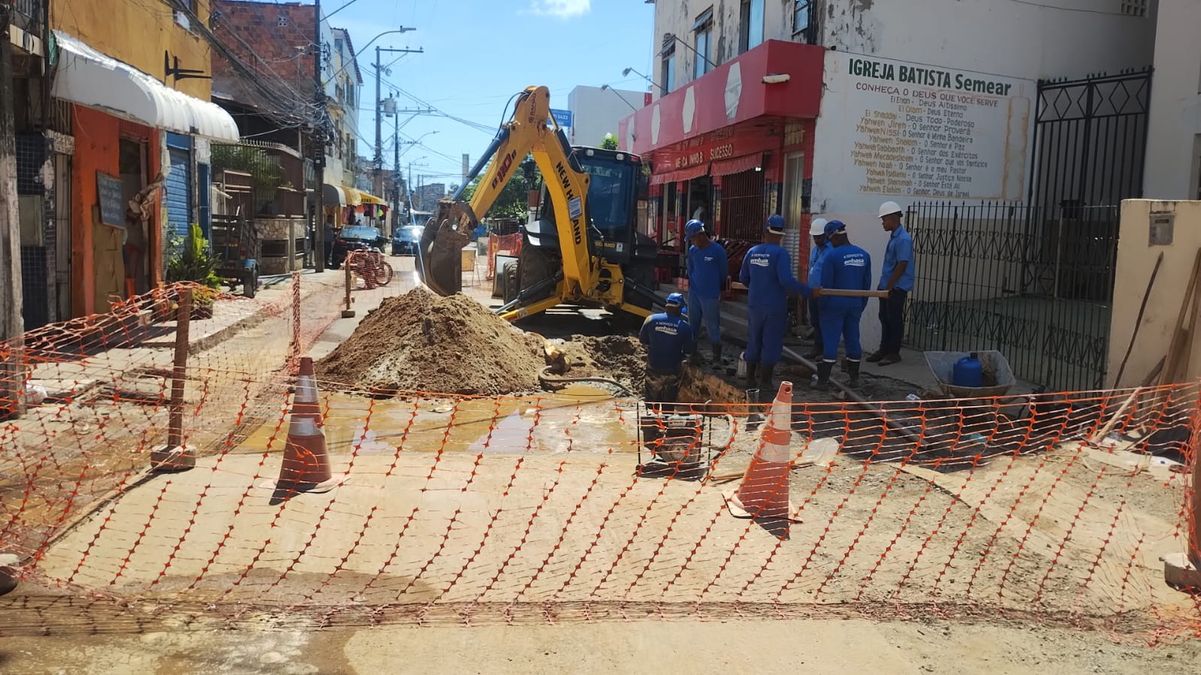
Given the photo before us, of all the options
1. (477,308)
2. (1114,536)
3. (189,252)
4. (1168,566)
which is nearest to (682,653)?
(1168,566)

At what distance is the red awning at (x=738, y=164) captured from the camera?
1448 centimetres

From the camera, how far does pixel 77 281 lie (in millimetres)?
10750

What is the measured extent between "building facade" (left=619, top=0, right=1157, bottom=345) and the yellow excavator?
2.18 m

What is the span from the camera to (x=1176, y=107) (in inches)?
430

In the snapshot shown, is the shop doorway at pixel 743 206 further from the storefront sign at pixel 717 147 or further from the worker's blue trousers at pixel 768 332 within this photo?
the worker's blue trousers at pixel 768 332

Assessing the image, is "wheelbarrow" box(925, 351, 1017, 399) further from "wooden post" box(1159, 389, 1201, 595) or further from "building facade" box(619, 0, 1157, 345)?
"building facade" box(619, 0, 1157, 345)

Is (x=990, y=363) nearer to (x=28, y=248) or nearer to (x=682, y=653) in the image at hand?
(x=682, y=653)

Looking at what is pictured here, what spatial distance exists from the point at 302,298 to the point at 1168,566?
16.8 metres

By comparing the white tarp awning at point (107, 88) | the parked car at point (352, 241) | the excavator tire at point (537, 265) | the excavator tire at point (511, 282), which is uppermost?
the white tarp awning at point (107, 88)

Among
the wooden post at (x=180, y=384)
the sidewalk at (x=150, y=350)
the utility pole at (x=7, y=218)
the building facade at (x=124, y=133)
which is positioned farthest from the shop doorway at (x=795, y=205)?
the utility pole at (x=7, y=218)

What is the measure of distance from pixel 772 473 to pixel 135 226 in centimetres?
1135

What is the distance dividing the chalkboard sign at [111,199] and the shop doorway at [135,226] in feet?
2.28

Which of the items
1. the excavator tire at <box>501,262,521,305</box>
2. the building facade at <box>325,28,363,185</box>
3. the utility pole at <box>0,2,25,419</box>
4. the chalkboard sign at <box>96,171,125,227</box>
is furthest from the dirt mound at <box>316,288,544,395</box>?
the building facade at <box>325,28,363,185</box>

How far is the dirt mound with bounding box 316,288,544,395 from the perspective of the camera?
8.89 meters
